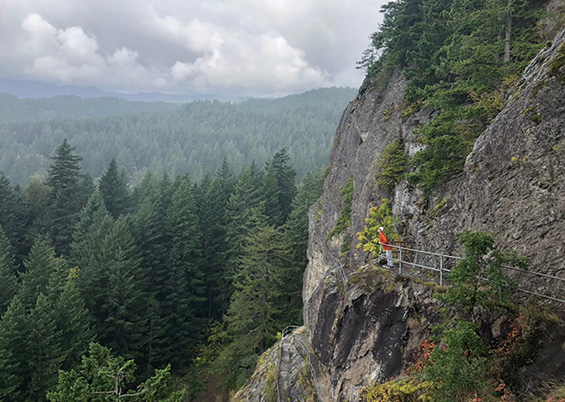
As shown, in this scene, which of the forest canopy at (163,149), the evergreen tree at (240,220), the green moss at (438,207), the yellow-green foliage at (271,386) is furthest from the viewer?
the forest canopy at (163,149)

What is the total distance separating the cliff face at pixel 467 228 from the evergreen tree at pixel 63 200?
37.2 meters

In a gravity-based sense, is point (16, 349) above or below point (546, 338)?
below

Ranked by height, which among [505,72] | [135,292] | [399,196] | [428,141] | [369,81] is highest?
[369,81]

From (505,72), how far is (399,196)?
18.6 ft

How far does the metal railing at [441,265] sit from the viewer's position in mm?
6520

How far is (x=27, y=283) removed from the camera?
23.8 metres

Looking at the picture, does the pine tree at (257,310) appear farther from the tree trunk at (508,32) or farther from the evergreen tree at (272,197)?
the tree trunk at (508,32)

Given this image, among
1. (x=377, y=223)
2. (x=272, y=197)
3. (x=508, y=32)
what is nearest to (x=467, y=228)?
(x=377, y=223)

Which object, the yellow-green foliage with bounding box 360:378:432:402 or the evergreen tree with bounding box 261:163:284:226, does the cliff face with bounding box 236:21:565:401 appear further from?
the evergreen tree with bounding box 261:163:284:226

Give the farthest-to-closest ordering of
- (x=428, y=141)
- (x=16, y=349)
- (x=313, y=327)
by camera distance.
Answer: (x=16, y=349) → (x=313, y=327) → (x=428, y=141)

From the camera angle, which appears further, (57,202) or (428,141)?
(57,202)

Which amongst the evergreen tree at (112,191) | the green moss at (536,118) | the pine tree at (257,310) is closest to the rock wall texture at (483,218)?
the green moss at (536,118)

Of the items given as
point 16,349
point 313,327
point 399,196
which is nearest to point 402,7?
point 399,196

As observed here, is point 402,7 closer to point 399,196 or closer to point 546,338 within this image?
point 399,196
